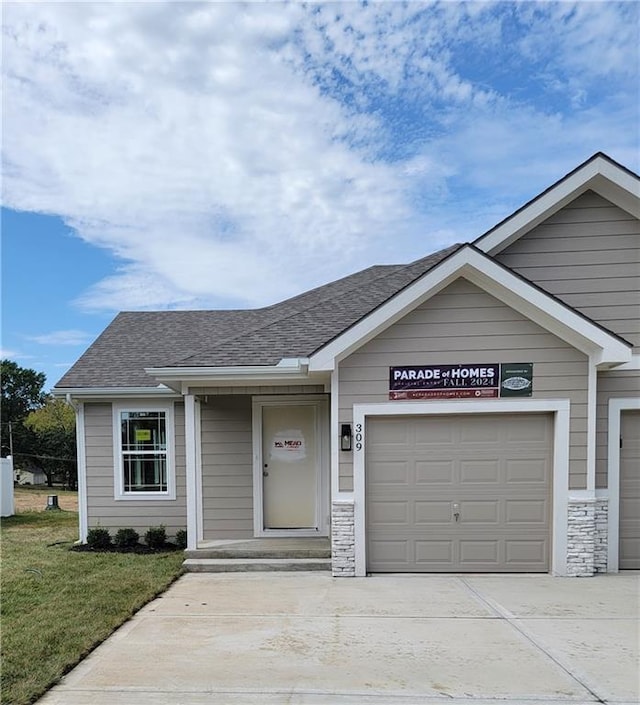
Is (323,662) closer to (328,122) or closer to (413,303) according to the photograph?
(413,303)

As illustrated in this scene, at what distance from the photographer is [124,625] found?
14.7 feet

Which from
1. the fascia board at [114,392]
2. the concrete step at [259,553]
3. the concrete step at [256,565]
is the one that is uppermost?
the fascia board at [114,392]

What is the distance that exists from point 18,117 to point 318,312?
6233 mm

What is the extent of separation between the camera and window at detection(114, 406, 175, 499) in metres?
8.45

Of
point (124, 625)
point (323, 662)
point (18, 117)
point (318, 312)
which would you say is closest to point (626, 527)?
point (323, 662)

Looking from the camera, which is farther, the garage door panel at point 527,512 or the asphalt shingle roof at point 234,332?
the asphalt shingle roof at point 234,332

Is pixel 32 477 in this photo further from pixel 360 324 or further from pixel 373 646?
pixel 373 646

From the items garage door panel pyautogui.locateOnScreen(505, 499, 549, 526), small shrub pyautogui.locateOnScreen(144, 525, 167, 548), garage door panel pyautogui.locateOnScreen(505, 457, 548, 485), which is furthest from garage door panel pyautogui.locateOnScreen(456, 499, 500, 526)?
small shrub pyautogui.locateOnScreen(144, 525, 167, 548)

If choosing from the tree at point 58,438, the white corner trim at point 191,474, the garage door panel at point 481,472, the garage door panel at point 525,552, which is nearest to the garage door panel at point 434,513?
the garage door panel at point 481,472

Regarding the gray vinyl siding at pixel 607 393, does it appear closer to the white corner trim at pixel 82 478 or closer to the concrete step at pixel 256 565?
the concrete step at pixel 256 565

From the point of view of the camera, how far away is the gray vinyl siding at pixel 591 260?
21.6 feet

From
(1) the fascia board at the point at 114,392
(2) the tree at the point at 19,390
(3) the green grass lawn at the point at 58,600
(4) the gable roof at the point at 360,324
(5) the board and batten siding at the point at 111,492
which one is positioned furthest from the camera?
(2) the tree at the point at 19,390

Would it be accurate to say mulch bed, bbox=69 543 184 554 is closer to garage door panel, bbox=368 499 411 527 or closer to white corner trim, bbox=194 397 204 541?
white corner trim, bbox=194 397 204 541

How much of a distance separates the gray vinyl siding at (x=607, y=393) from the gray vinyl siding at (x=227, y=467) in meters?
5.16
